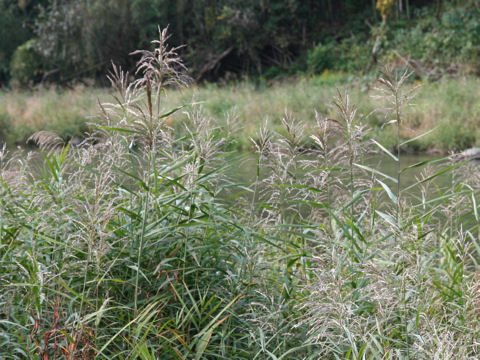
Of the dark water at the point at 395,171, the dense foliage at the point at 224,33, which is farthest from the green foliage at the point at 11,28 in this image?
the dark water at the point at 395,171

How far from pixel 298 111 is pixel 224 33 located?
31.5ft

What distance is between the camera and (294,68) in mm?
20844

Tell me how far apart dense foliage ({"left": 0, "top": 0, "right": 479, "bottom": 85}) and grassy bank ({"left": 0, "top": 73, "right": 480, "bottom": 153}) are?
5.15m

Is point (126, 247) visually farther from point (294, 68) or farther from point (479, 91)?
point (294, 68)

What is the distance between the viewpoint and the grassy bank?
968 cm

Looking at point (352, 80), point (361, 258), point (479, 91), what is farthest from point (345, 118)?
point (352, 80)

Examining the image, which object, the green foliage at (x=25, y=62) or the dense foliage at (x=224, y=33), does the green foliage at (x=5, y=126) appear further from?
the green foliage at (x=25, y=62)

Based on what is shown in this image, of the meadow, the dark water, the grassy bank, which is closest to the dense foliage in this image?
the grassy bank

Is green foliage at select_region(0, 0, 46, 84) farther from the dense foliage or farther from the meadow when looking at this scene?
the meadow

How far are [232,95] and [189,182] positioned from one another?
37.1ft

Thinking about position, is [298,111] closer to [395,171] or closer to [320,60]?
[395,171]

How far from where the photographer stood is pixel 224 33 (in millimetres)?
20453

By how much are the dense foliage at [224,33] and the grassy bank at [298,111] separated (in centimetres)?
515

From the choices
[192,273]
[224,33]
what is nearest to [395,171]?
[192,273]
